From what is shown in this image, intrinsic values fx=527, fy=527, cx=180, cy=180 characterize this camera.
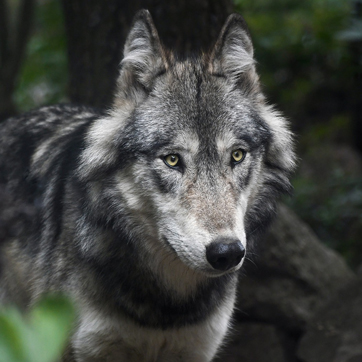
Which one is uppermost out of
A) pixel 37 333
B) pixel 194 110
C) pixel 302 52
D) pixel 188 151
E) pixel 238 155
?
pixel 37 333

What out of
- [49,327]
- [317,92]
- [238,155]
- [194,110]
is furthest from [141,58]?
[317,92]

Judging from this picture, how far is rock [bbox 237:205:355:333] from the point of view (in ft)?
18.2

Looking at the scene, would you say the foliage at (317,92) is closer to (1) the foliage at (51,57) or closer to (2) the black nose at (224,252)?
(1) the foliage at (51,57)

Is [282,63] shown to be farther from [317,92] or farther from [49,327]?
[49,327]

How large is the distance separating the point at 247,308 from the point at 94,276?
2.46 metres

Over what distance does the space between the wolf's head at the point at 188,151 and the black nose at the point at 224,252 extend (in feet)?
0.05

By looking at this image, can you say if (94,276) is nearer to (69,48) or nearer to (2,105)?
(69,48)

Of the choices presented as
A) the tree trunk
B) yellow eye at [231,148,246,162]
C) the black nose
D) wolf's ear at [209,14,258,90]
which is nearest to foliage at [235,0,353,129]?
the tree trunk

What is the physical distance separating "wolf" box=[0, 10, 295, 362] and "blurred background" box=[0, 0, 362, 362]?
1555mm

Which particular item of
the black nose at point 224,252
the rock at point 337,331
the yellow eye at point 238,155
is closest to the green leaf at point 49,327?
the black nose at point 224,252

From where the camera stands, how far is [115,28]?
530 centimetres

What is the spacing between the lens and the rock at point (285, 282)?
5559 mm

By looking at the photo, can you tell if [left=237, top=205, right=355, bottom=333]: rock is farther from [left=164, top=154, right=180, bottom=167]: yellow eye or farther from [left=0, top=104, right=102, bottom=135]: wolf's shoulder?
[left=164, top=154, right=180, bottom=167]: yellow eye

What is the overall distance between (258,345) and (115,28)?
3.57 metres
